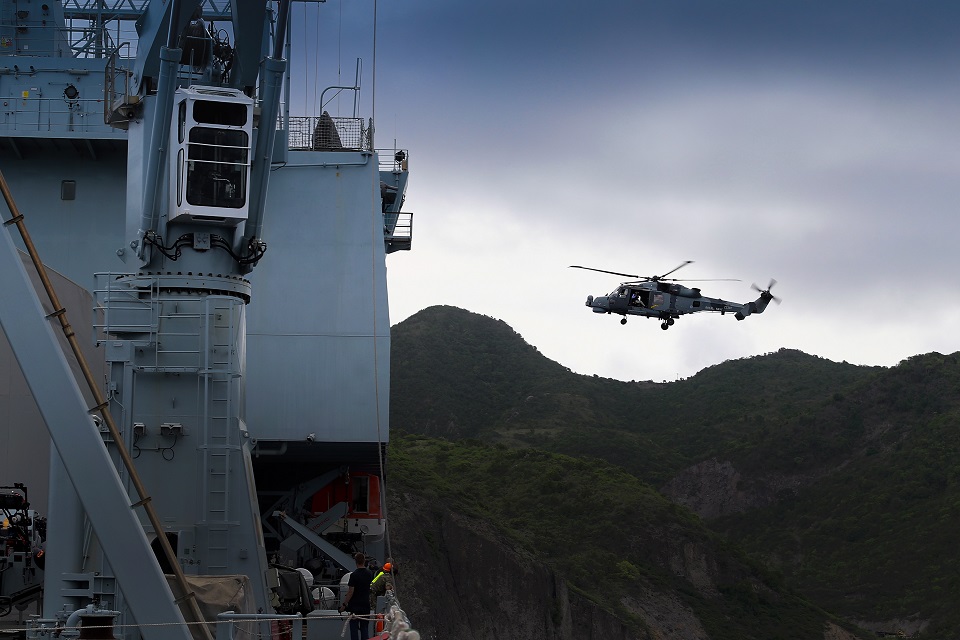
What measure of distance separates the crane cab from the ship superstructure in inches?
1.2

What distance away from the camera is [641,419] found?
11044cm

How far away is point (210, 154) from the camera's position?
16.2 m

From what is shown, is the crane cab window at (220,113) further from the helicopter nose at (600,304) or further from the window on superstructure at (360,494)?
the helicopter nose at (600,304)

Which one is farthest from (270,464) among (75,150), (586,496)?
(586,496)

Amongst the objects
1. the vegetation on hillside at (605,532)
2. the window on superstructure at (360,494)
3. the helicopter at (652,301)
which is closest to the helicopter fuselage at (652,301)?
the helicopter at (652,301)

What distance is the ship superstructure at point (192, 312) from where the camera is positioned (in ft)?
45.3

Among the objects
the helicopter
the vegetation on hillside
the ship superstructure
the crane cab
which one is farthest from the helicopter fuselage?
the crane cab

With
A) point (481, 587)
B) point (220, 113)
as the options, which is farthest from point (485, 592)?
point (220, 113)

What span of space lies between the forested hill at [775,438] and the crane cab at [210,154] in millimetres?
53710

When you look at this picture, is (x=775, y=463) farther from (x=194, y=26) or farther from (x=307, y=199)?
(x=194, y=26)

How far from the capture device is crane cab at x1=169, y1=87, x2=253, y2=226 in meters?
16.2

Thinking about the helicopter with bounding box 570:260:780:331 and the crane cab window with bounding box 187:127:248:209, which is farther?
the helicopter with bounding box 570:260:780:331

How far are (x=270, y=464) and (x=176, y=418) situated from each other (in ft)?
38.7

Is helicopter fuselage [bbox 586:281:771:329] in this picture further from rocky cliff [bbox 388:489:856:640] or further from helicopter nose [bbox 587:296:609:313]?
rocky cliff [bbox 388:489:856:640]
